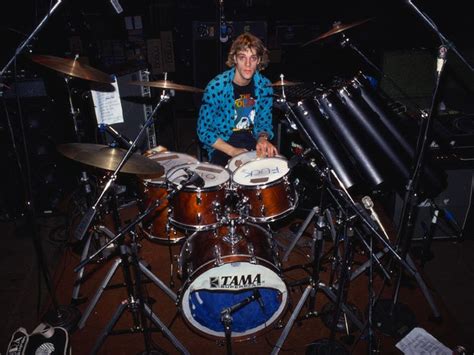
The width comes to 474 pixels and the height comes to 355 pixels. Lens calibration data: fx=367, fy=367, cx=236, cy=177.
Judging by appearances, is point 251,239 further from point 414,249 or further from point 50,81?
point 50,81

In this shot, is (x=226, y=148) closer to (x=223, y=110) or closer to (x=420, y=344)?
(x=223, y=110)

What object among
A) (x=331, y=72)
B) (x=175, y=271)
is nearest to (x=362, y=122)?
(x=175, y=271)

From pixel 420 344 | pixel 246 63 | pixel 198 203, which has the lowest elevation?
pixel 420 344

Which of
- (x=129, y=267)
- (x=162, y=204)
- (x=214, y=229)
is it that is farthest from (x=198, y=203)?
(x=129, y=267)

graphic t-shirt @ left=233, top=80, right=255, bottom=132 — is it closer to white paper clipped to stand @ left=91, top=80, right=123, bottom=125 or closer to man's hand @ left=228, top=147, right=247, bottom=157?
man's hand @ left=228, top=147, right=247, bottom=157

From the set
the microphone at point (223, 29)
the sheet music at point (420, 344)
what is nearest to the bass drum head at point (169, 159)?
the sheet music at point (420, 344)

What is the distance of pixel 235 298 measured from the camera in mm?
2957

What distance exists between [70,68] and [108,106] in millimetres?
1681

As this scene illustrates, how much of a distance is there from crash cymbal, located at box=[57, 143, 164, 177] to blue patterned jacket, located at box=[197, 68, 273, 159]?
1.71 m

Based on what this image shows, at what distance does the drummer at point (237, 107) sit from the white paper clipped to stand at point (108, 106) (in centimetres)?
100

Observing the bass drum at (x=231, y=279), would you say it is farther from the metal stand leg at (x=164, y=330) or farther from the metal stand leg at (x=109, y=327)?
the metal stand leg at (x=109, y=327)

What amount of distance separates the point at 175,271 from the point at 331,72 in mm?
4098

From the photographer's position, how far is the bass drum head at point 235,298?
261 centimetres

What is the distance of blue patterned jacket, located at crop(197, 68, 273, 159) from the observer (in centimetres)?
394
